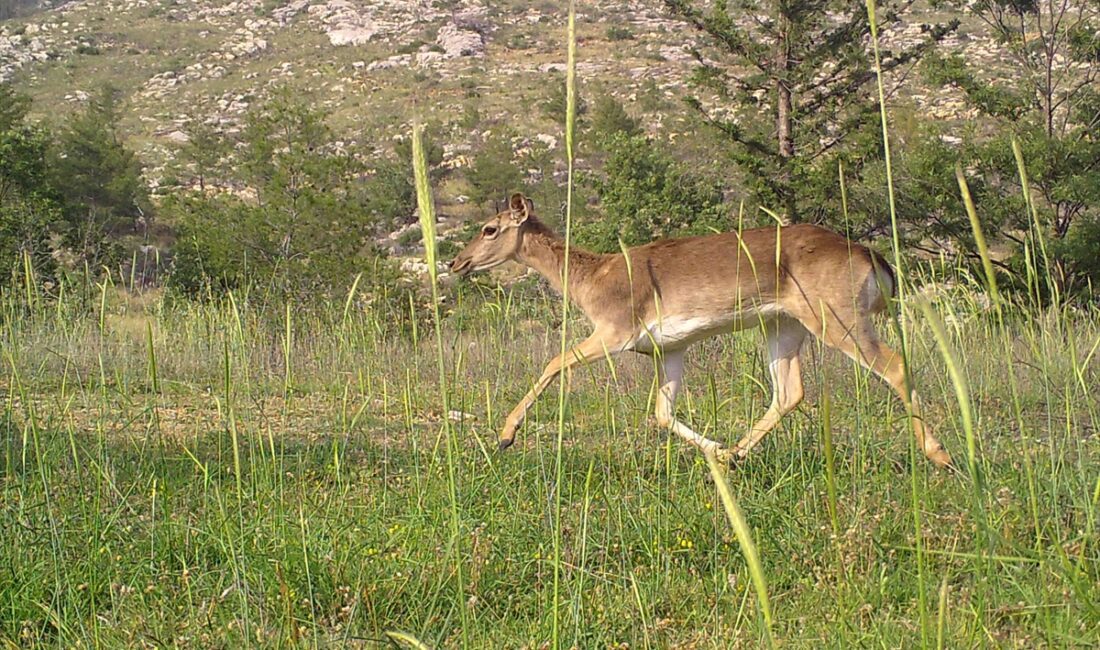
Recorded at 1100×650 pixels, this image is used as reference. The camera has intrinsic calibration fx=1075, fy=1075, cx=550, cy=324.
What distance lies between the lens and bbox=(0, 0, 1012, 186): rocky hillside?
60.2 m

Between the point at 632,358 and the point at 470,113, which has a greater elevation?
the point at 632,358

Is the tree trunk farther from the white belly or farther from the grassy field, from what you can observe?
the grassy field

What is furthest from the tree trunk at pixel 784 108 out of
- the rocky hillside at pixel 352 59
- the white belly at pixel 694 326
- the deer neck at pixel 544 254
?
the rocky hillside at pixel 352 59

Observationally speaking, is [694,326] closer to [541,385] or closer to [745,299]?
[745,299]

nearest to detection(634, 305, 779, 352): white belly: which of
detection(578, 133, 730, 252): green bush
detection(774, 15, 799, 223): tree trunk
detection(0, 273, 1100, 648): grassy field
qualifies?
detection(0, 273, 1100, 648): grassy field

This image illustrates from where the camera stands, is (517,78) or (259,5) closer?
(517,78)

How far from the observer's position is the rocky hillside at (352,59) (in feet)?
198

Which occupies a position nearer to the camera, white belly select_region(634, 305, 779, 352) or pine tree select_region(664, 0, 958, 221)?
white belly select_region(634, 305, 779, 352)

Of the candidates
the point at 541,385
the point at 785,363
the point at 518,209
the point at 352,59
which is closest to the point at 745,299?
the point at 785,363

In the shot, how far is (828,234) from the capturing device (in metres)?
7.09

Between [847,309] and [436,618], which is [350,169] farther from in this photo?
[436,618]

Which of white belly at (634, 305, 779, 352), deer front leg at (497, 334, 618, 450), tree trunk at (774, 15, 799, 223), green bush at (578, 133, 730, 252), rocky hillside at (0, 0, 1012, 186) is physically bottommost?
rocky hillside at (0, 0, 1012, 186)

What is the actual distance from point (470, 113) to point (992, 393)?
2040 inches

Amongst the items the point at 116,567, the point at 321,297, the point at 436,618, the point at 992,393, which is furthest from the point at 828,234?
the point at 321,297
